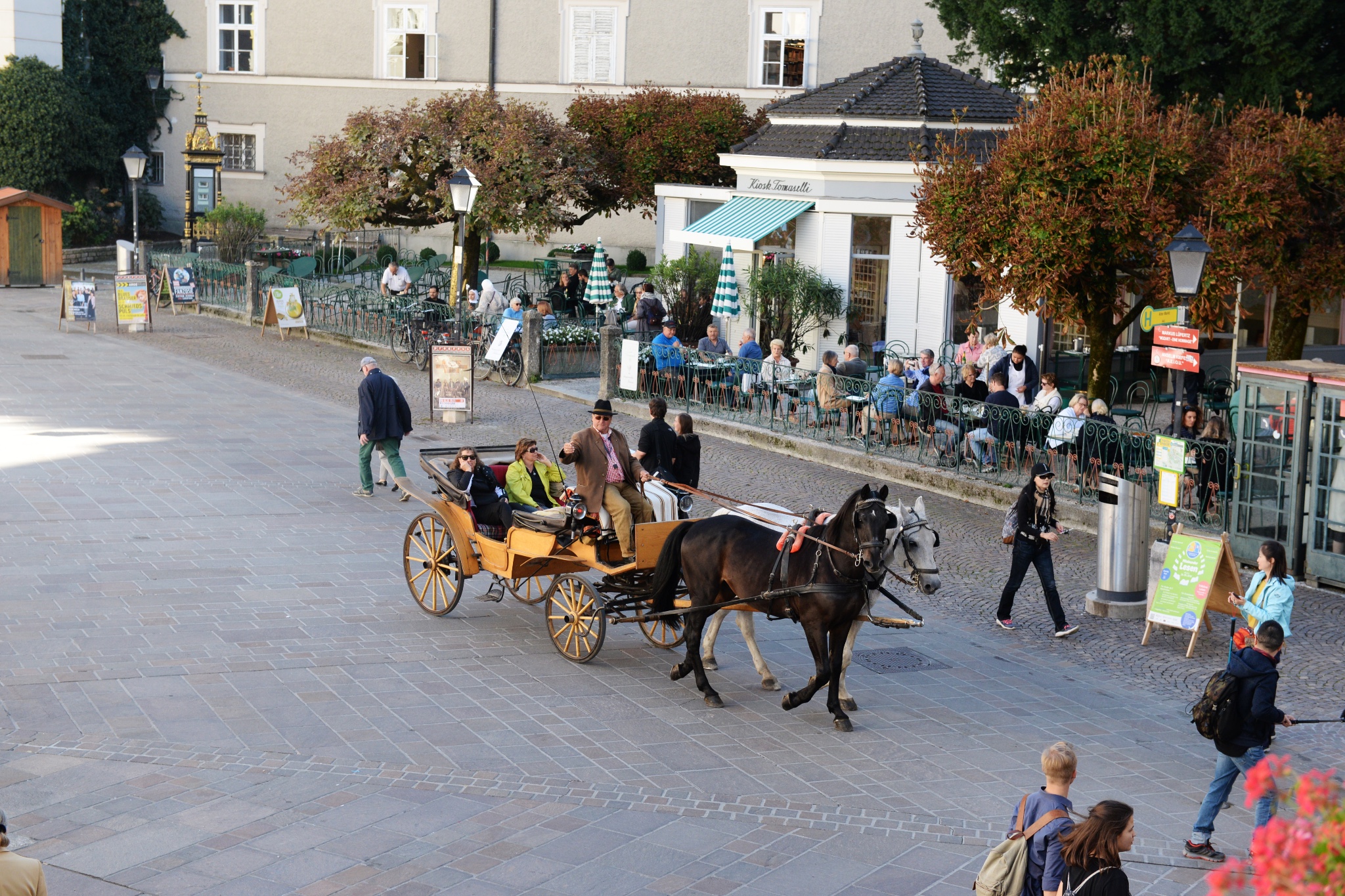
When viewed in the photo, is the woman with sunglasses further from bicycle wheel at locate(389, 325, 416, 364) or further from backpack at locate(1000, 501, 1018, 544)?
bicycle wheel at locate(389, 325, 416, 364)

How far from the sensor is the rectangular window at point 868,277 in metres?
24.2

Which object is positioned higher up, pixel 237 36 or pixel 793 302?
pixel 237 36

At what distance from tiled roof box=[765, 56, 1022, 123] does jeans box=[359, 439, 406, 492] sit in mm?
12084

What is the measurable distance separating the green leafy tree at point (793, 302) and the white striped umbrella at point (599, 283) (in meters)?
4.13

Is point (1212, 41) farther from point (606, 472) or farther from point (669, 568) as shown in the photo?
point (669, 568)

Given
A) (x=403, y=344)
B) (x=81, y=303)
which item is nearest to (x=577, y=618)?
(x=403, y=344)

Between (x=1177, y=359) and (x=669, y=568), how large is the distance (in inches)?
227

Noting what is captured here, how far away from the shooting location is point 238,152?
149 ft

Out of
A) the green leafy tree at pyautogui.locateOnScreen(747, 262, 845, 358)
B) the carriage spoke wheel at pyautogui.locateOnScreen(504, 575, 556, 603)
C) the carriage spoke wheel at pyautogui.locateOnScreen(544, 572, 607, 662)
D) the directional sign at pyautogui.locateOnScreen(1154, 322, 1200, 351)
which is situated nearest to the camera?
the carriage spoke wheel at pyautogui.locateOnScreen(544, 572, 607, 662)

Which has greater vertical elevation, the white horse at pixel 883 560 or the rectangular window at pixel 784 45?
the rectangular window at pixel 784 45

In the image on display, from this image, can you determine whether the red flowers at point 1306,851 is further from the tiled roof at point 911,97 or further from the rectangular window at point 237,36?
the rectangular window at point 237,36

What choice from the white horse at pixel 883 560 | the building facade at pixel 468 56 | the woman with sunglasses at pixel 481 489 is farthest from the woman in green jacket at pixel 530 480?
the building facade at pixel 468 56

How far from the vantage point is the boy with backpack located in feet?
25.9

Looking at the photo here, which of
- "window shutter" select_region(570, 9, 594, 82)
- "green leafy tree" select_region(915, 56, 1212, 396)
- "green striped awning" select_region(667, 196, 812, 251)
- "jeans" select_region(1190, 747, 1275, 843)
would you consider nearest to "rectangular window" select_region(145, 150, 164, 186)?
"window shutter" select_region(570, 9, 594, 82)
